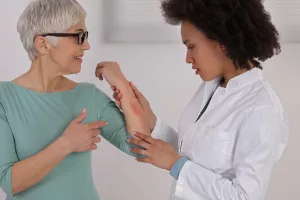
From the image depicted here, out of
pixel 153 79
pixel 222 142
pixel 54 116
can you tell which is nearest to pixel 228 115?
pixel 222 142

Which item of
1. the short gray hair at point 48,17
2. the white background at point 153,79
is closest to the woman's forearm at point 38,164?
the short gray hair at point 48,17

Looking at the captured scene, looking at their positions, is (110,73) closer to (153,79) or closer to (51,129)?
(51,129)

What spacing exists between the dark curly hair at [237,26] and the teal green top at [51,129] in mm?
441

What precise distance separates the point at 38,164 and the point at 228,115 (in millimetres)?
581

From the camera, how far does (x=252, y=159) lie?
128cm

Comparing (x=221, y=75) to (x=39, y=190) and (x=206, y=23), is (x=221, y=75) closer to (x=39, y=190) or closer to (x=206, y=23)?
(x=206, y=23)

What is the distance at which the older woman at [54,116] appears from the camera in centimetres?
140

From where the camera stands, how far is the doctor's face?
1.40 meters

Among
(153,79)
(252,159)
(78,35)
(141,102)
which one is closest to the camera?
(252,159)

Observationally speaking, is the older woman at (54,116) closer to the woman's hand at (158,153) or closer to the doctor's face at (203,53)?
the woman's hand at (158,153)

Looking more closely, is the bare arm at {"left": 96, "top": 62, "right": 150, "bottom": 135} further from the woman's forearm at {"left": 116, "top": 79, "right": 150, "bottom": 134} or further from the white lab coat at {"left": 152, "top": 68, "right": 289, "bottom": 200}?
the white lab coat at {"left": 152, "top": 68, "right": 289, "bottom": 200}

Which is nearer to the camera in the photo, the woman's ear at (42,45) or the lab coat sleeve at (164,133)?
the woman's ear at (42,45)

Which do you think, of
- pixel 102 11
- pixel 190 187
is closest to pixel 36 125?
pixel 190 187

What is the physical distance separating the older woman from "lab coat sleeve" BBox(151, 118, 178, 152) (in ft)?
0.39
